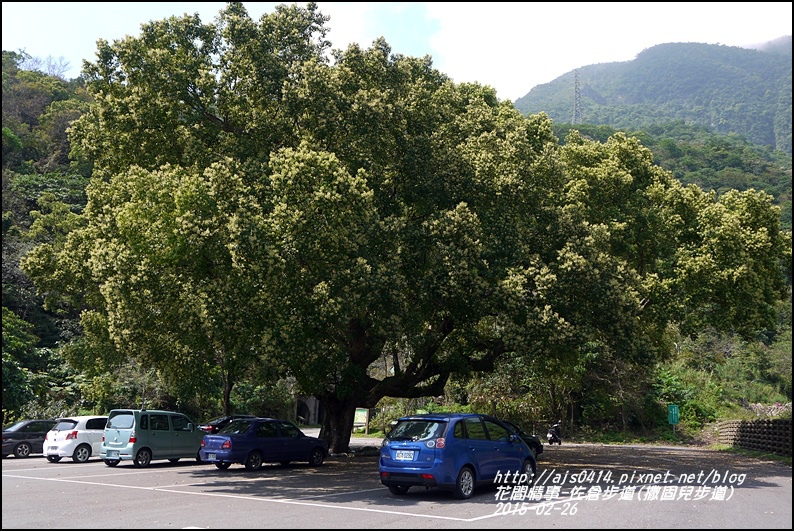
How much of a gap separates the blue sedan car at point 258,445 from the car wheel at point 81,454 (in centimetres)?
642

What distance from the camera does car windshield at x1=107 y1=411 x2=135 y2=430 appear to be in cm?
2114

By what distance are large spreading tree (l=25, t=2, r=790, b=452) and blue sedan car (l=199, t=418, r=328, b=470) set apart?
170cm

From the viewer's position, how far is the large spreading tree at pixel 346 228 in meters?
16.2

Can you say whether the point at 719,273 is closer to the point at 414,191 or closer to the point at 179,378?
the point at 414,191

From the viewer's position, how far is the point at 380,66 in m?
20.5

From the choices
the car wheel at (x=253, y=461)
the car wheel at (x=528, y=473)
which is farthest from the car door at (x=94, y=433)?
the car wheel at (x=528, y=473)

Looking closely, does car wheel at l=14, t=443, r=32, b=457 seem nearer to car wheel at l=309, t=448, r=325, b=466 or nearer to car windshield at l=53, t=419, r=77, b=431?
car windshield at l=53, t=419, r=77, b=431

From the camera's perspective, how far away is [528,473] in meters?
15.3

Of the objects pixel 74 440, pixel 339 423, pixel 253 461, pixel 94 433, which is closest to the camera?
pixel 253 461

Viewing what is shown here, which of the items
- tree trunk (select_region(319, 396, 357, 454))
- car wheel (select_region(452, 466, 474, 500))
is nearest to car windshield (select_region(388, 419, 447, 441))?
car wheel (select_region(452, 466, 474, 500))

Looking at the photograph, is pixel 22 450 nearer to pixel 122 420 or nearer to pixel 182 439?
pixel 122 420

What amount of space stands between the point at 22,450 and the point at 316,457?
13.0 meters

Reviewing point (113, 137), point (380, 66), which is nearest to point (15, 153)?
point (113, 137)

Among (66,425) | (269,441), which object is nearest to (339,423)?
(269,441)
